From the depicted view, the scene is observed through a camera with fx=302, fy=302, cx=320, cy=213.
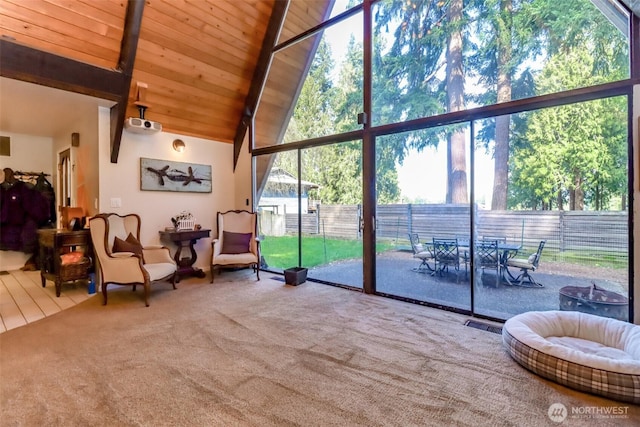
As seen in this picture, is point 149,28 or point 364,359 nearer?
point 364,359

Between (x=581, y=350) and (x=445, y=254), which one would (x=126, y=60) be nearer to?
(x=445, y=254)

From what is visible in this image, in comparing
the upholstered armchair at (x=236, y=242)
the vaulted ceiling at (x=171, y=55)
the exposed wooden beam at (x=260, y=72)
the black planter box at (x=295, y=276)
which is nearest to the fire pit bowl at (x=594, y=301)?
the vaulted ceiling at (x=171, y=55)

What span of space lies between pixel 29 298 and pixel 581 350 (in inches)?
231

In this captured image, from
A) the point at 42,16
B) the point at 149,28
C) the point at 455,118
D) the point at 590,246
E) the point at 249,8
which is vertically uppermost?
the point at 249,8

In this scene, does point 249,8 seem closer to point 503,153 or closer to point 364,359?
point 503,153

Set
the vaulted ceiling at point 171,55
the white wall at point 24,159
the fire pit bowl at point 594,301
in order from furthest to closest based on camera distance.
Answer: the white wall at point 24,159, the vaulted ceiling at point 171,55, the fire pit bowl at point 594,301

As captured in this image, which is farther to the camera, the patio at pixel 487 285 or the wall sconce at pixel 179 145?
the wall sconce at pixel 179 145

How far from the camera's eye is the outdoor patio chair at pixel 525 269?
10.4ft

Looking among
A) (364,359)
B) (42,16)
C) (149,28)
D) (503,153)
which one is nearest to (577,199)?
(503,153)

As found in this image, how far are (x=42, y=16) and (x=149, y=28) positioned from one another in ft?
3.42

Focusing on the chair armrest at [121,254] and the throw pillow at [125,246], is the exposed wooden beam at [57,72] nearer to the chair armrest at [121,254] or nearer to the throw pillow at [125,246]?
the throw pillow at [125,246]

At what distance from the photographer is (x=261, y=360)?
2.29 metres

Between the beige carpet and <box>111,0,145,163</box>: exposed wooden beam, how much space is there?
91.7 inches

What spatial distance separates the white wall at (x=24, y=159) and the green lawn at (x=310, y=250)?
4531mm
